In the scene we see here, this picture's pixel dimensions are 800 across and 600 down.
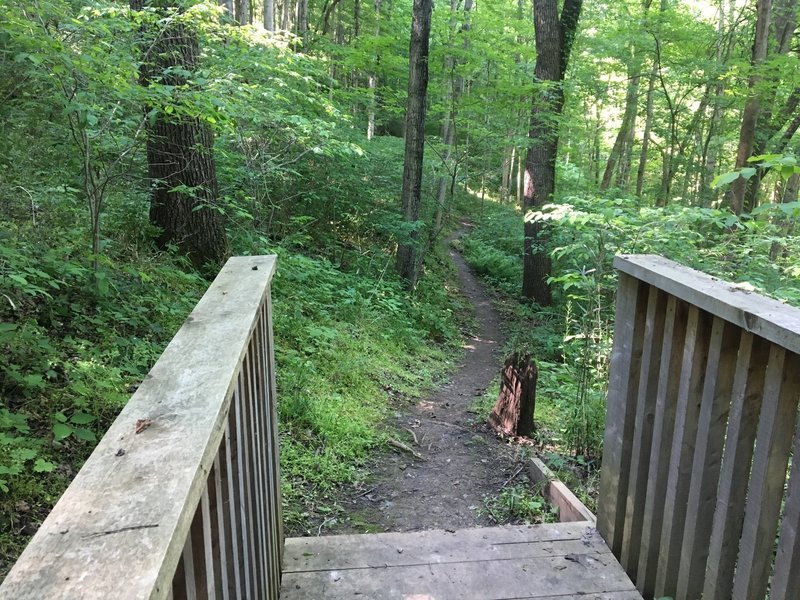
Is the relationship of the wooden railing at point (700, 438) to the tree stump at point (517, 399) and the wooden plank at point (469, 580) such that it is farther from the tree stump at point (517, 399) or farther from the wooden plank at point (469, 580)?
the tree stump at point (517, 399)

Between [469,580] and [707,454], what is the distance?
117 centimetres

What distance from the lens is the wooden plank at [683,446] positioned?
2.02 m

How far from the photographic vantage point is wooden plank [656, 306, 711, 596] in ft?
6.63

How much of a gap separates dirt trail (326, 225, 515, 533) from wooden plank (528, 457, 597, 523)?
318 millimetres

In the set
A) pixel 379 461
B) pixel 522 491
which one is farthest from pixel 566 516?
pixel 379 461

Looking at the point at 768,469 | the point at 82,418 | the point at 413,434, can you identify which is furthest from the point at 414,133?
the point at 768,469

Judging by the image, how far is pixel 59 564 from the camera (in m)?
0.72

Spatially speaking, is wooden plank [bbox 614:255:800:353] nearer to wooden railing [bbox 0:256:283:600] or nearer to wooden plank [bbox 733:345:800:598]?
wooden plank [bbox 733:345:800:598]

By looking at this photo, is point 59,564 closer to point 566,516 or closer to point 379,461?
point 566,516

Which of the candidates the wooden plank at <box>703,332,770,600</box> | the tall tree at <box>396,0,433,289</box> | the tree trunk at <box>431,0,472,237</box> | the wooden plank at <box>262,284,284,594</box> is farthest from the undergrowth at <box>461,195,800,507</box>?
the tree trunk at <box>431,0,472,237</box>

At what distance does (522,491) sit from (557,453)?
81 centimetres

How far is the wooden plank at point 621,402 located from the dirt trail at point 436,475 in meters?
1.12

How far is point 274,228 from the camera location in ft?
28.5

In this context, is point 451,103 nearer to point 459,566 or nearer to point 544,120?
point 544,120
